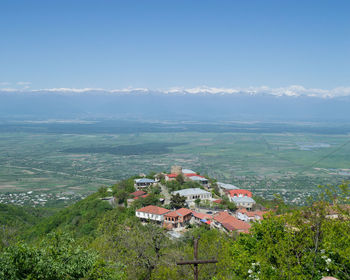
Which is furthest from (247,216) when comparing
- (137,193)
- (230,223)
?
(137,193)

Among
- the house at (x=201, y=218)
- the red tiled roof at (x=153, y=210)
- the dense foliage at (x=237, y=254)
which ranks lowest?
the house at (x=201, y=218)

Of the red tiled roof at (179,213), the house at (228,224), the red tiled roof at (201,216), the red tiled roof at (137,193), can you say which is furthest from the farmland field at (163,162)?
the red tiled roof at (179,213)

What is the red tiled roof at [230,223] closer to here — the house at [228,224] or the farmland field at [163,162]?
the house at [228,224]

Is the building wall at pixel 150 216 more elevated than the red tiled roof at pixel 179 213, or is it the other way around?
the red tiled roof at pixel 179 213

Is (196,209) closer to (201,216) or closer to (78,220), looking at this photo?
(201,216)

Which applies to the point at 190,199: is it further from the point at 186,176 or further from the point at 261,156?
the point at 261,156

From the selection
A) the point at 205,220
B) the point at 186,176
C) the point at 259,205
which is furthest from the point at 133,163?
the point at 205,220

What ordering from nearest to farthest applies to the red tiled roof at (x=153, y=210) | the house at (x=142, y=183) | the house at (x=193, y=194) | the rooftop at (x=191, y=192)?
the red tiled roof at (x=153, y=210) → the house at (x=193, y=194) → the rooftop at (x=191, y=192) → the house at (x=142, y=183)

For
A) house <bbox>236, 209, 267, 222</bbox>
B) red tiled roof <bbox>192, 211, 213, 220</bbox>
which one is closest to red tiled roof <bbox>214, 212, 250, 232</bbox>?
red tiled roof <bbox>192, 211, 213, 220</bbox>
